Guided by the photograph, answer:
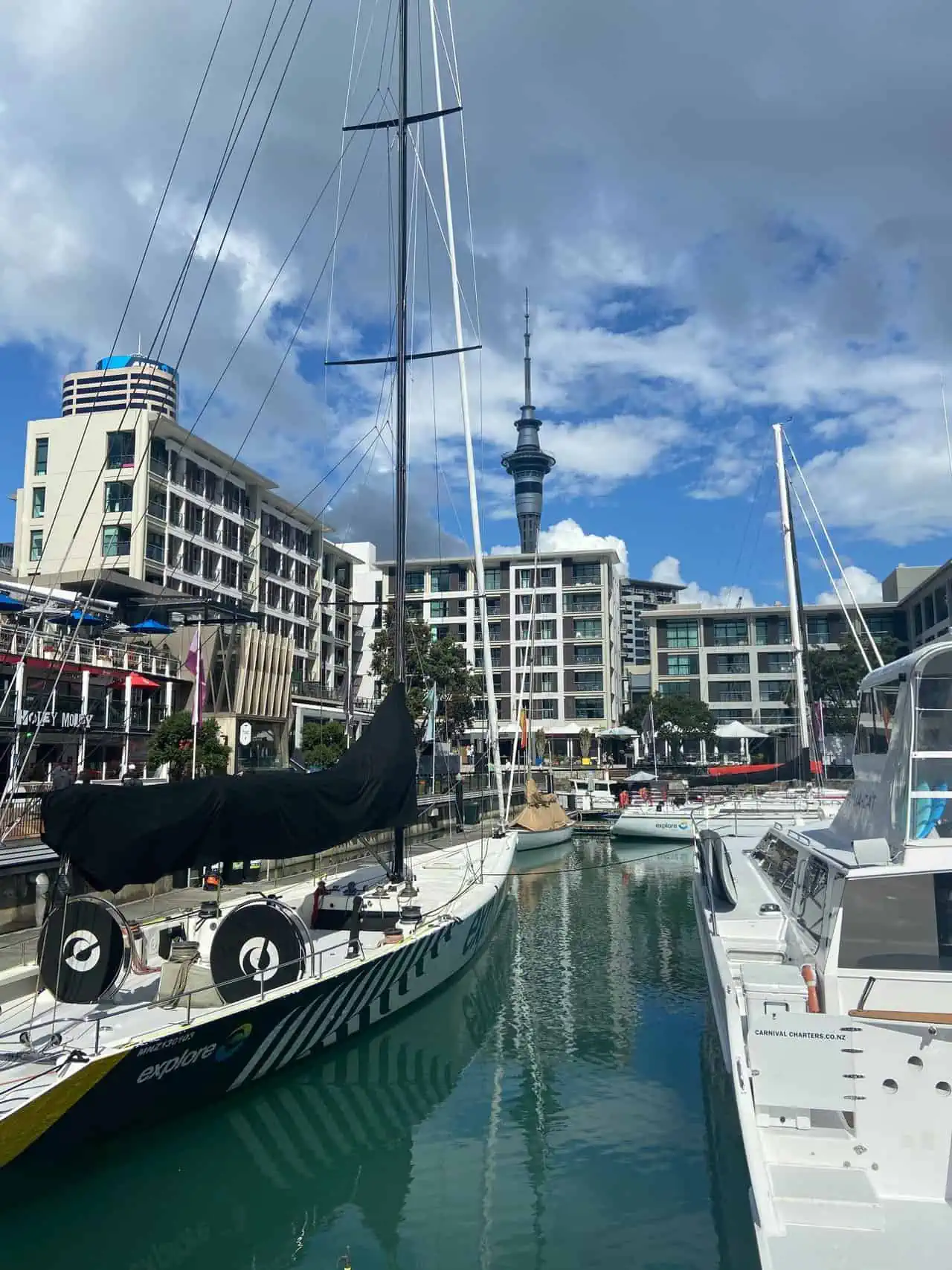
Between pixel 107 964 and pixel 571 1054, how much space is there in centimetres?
696

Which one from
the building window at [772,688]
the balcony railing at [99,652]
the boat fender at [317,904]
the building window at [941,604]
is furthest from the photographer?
the building window at [772,688]

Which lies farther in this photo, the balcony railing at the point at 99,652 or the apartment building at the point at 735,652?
the apartment building at the point at 735,652

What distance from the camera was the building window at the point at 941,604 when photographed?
220 ft

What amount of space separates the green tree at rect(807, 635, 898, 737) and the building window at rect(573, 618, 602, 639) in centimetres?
2073

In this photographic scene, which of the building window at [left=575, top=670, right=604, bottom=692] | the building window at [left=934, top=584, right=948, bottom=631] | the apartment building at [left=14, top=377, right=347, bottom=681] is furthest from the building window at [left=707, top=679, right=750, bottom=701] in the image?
the apartment building at [left=14, top=377, right=347, bottom=681]

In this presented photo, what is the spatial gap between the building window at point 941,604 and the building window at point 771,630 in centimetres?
1766

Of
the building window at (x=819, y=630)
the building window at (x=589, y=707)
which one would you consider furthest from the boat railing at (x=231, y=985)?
the building window at (x=819, y=630)

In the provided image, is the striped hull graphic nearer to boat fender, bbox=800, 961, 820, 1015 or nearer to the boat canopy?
boat fender, bbox=800, 961, 820, 1015

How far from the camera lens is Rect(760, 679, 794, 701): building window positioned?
8503 cm

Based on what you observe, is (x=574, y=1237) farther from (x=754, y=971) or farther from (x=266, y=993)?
(x=266, y=993)

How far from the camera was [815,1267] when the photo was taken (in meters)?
5.47

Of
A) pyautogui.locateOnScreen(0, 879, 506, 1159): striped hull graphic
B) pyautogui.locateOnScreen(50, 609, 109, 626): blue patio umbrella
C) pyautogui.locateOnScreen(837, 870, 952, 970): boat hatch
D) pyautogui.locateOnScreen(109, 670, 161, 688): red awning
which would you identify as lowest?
pyautogui.locateOnScreen(0, 879, 506, 1159): striped hull graphic

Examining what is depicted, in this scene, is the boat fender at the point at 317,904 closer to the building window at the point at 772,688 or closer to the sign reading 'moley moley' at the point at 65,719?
the sign reading 'moley moley' at the point at 65,719

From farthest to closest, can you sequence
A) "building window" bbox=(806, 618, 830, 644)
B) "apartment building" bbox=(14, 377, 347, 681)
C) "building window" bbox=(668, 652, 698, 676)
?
1. "building window" bbox=(668, 652, 698, 676)
2. "building window" bbox=(806, 618, 830, 644)
3. "apartment building" bbox=(14, 377, 347, 681)
